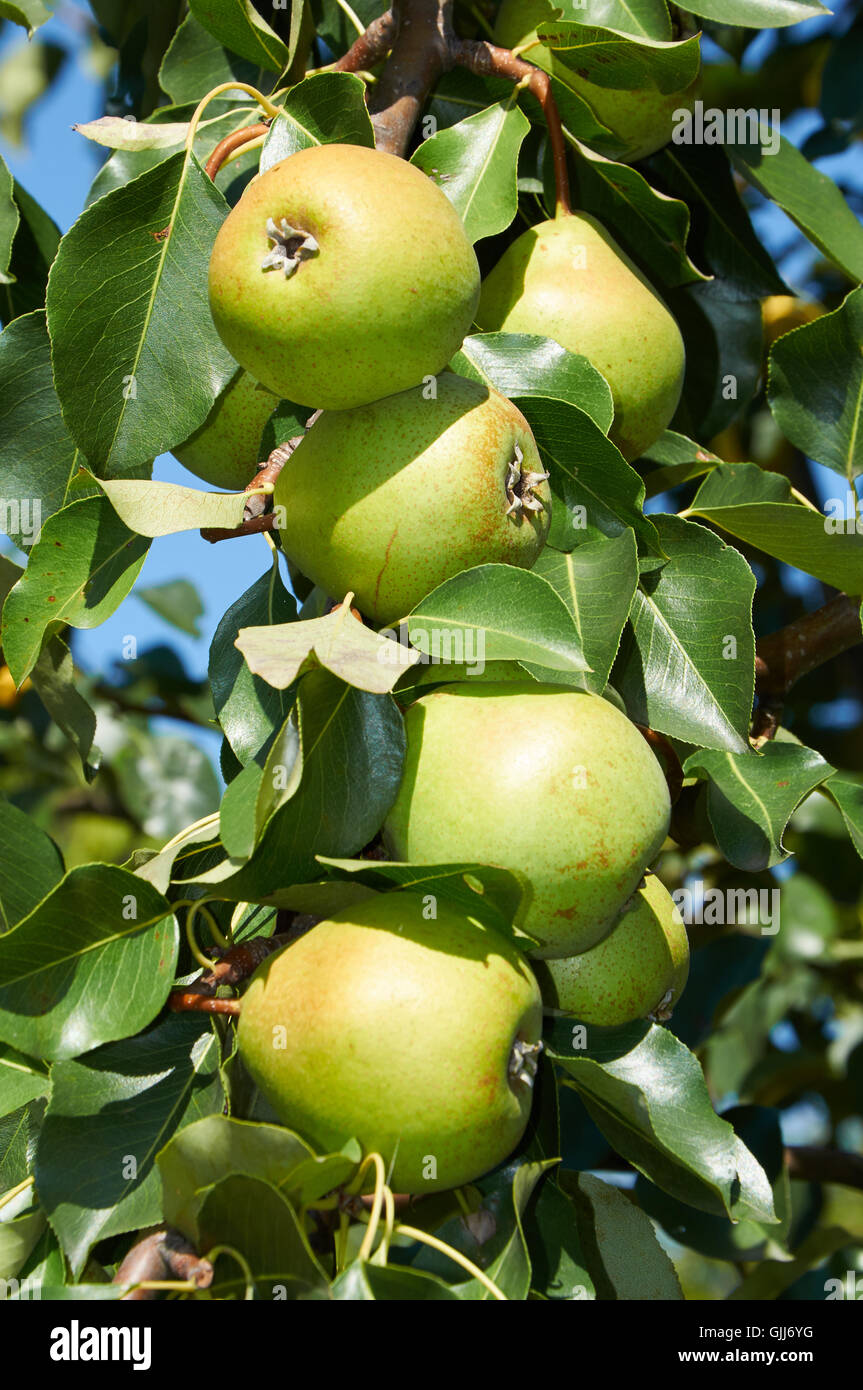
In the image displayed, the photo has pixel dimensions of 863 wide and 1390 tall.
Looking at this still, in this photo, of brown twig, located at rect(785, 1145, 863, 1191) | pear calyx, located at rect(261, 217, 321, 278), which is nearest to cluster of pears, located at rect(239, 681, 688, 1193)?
pear calyx, located at rect(261, 217, 321, 278)

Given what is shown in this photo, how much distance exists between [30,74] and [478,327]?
3.29m

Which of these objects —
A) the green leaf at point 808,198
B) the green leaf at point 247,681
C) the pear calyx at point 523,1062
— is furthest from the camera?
the green leaf at point 808,198

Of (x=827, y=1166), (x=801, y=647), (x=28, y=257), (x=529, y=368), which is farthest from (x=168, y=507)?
(x=827, y=1166)

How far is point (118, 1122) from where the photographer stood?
1.31 meters

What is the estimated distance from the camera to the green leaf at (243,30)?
1.60 metres

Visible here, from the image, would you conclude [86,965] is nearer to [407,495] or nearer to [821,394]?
[407,495]

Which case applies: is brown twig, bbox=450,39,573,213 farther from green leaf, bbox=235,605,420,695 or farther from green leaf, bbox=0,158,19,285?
green leaf, bbox=235,605,420,695

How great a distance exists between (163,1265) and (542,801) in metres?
0.53

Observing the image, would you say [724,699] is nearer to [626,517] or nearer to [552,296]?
[626,517]

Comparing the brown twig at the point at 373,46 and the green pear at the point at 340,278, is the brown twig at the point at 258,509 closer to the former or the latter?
the green pear at the point at 340,278

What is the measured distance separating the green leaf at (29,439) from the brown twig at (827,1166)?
1892 mm

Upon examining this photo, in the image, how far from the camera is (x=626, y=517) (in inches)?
55.8

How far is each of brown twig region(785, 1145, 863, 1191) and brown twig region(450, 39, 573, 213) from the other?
1861mm

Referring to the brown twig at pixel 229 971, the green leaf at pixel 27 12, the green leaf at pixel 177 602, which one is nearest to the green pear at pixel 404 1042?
the brown twig at pixel 229 971
